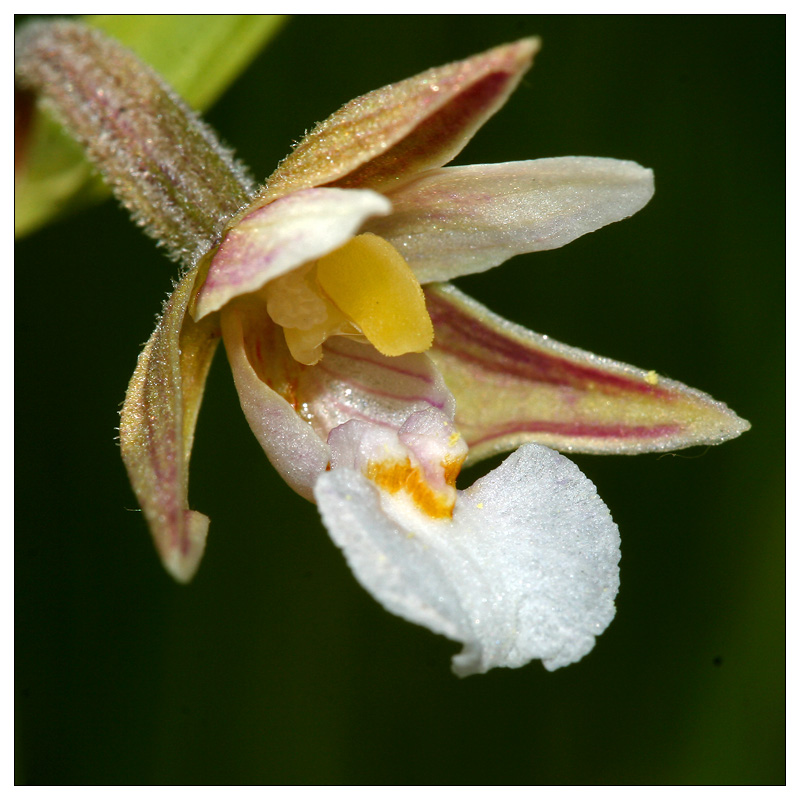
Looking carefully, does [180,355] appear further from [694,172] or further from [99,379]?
[694,172]

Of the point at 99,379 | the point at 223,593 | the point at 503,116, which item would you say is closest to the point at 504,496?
the point at 223,593

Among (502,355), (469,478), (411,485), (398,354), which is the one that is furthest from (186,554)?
(469,478)

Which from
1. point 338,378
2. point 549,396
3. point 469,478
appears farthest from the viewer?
point 469,478

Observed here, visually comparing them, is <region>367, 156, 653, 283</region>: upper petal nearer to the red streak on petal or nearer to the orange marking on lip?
the red streak on petal

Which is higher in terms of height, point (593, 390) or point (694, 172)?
point (694, 172)

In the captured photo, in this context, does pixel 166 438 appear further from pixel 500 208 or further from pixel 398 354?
pixel 500 208

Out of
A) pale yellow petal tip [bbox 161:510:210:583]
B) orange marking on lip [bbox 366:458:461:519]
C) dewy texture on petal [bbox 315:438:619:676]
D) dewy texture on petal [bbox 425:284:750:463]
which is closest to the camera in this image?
pale yellow petal tip [bbox 161:510:210:583]

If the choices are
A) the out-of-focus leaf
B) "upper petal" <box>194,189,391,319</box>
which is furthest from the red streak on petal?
the out-of-focus leaf
